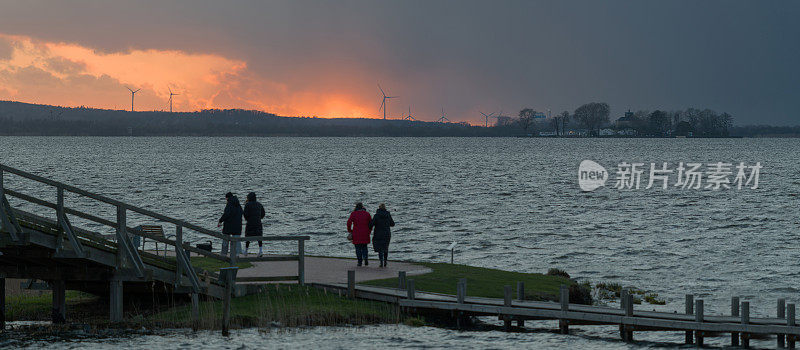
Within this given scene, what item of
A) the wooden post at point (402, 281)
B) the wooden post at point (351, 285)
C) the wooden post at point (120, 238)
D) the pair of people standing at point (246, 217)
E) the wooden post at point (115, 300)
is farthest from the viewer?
the pair of people standing at point (246, 217)

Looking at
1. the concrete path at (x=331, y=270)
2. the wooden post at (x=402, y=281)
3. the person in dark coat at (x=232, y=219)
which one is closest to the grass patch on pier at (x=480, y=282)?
the concrete path at (x=331, y=270)

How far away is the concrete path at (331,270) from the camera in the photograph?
26.3 meters

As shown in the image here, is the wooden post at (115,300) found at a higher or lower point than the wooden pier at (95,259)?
lower

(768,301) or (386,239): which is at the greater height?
(386,239)

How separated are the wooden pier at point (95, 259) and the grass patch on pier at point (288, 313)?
1.43 ft

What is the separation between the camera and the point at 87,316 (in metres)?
24.9

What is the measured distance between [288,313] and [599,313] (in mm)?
7149

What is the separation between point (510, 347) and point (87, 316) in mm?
10495

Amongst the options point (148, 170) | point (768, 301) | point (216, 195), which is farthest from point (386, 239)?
point (148, 170)

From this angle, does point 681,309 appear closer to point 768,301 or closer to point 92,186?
point 768,301

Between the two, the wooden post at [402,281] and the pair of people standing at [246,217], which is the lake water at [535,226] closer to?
the wooden post at [402,281]

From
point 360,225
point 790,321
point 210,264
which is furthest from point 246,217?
point 790,321

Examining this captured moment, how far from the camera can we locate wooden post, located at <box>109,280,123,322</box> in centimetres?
2344

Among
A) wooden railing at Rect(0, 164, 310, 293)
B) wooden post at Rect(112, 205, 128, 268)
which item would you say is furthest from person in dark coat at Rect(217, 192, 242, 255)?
wooden post at Rect(112, 205, 128, 268)
